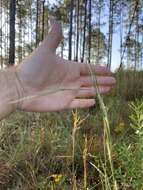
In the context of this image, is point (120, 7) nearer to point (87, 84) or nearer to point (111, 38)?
point (111, 38)

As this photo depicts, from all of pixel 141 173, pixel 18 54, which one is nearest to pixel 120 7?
pixel 18 54

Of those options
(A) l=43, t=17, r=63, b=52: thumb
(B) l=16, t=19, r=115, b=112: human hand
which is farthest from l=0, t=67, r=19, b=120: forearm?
(A) l=43, t=17, r=63, b=52: thumb

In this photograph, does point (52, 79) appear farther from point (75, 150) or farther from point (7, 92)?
point (75, 150)

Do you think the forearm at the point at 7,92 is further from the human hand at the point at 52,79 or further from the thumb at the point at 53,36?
the thumb at the point at 53,36

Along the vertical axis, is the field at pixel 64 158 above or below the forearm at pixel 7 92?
below

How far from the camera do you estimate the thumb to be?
1.60 meters

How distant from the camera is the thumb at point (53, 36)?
160 centimetres

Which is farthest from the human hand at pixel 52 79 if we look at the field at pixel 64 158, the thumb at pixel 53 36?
the field at pixel 64 158

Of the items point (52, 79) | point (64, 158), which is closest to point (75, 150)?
point (64, 158)

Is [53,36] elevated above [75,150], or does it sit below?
above

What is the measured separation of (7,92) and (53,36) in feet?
0.94

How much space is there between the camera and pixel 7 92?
1562mm

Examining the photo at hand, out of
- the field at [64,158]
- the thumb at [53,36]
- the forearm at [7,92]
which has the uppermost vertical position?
the thumb at [53,36]

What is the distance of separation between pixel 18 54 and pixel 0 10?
16.1ft
